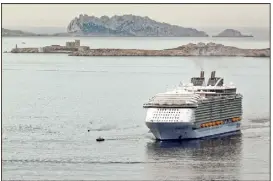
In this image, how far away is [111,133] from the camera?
86.5 ft

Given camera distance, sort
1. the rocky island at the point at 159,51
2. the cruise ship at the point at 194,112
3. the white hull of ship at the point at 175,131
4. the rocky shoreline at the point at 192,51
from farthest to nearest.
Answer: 1. the rocky island at the point at 159,51
2. the rocky shoreline at the point at 192,51
3. the cruise ship at the point at 194,112
4. the white hull of ship at the point at 175,131

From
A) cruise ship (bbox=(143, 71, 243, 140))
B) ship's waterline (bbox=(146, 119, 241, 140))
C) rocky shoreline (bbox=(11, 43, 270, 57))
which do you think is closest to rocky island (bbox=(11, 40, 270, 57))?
rocky shoreline (bbox=(11, 43, 270, 57))

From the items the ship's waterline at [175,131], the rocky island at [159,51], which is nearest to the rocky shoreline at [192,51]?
the rocky island at [159,51]

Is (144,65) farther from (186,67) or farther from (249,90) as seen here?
(249,90)

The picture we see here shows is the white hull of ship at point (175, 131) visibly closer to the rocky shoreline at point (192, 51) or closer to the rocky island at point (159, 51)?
the rocky shoreline at point (192, 51)

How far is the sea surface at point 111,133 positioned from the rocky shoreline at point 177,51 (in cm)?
69

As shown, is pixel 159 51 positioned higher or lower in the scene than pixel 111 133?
higher

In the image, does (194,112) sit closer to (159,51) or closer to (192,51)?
(192,51)

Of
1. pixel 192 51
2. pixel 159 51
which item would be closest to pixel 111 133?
pixel 192 51

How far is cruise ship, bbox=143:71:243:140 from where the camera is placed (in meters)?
25.7

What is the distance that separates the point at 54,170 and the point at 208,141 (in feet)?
17.7

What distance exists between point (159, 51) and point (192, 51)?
397 inches

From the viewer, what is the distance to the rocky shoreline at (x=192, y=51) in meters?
41.4

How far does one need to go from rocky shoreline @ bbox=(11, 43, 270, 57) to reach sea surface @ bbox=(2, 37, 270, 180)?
694 millimetres
